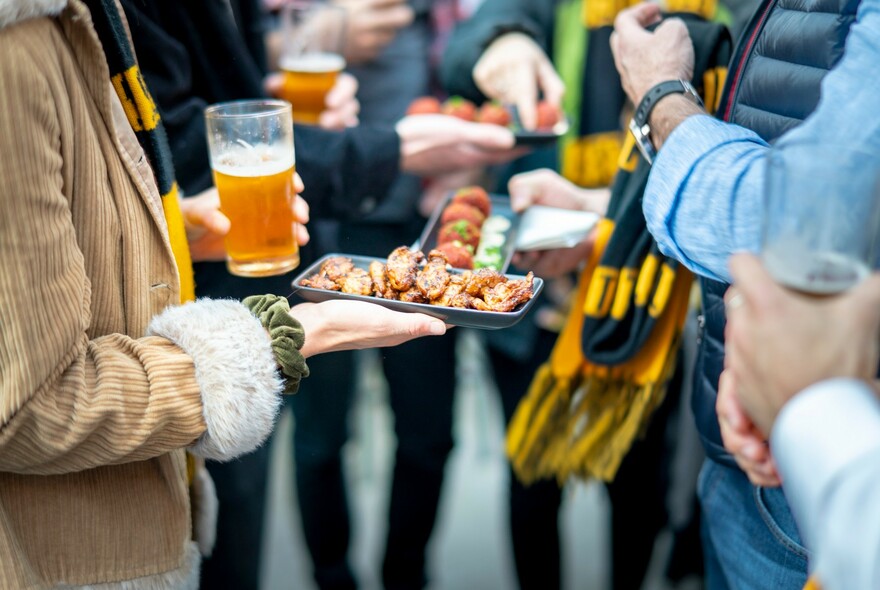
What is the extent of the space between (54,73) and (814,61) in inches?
35.9

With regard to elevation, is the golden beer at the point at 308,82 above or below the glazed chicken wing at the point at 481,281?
above

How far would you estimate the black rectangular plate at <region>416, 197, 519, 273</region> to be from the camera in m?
1.29

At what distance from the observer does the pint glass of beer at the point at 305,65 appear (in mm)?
1717

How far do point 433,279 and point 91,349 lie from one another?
0.46 metres

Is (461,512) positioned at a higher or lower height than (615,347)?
lower

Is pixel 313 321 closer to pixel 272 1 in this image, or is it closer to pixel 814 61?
pixel 814 61

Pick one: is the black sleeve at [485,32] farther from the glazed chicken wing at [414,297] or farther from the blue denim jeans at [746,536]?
the blue denim jeans at [746,536]

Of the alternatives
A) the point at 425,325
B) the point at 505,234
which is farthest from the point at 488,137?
the point at 425,325

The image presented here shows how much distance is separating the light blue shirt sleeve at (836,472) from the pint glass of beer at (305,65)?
4.31 feet

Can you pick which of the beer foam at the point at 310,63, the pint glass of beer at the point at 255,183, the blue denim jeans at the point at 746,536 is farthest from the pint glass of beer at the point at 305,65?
the blue denim jeans at the point at 746,536

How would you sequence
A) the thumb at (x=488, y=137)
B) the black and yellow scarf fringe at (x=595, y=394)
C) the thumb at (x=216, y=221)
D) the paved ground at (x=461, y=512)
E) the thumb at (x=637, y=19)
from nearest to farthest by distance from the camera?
the thumb at (x=216, y=221) → the thumb at (x=637, y=19) → the black and yellow scarf fringe at (x=595, y=394) → the thumb at (x=488, y=137) → the paved ground at (x=461, y=512)

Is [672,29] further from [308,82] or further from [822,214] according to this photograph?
[308,82]

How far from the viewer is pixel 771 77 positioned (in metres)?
1.02

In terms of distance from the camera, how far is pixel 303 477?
6.80 ft
